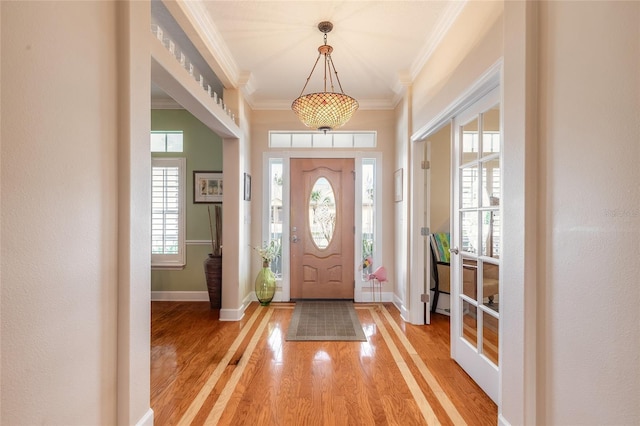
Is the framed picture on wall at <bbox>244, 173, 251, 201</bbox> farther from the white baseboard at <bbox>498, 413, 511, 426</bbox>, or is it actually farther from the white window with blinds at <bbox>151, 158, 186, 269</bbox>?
the white baseboard at <bbox>498, 413, 511, 426</bbox>

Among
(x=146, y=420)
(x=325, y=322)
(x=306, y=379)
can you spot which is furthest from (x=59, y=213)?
(x=325, y=322)

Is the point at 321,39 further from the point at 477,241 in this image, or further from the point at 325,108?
the point at 477,241

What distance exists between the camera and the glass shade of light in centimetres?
258

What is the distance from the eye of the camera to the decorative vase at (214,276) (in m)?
3.96

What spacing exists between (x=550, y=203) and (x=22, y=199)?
6.63 feet

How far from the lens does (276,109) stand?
14.2 ft

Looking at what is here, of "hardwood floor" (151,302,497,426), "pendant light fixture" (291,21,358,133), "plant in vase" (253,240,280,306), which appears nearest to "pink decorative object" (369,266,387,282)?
"hardwood floor" (151,302,497,426)

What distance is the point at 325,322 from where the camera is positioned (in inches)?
138

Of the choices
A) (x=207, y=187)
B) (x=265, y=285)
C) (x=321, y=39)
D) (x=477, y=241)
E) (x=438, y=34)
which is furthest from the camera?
(x=207, y=187)

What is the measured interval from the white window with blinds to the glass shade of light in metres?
2.46

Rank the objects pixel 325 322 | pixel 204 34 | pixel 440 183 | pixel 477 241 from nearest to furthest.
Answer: pixel 477 241
pixel 204 34
pixel 325 322
pixel 440 183

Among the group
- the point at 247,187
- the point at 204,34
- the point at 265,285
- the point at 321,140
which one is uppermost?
the point at 204,34

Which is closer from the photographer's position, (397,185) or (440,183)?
(397,185)

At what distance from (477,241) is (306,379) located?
1.55 metres
